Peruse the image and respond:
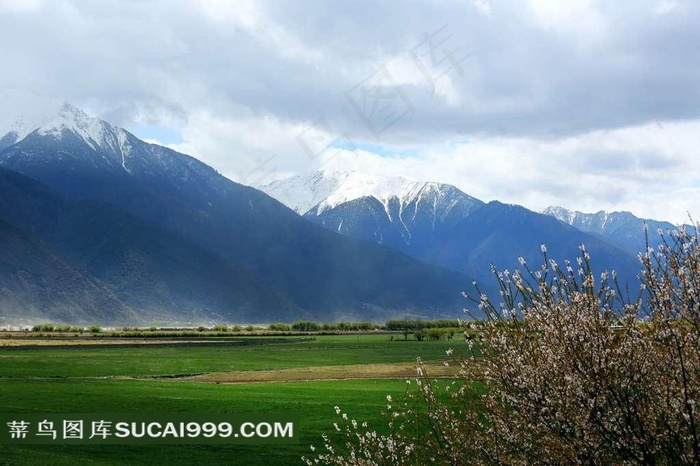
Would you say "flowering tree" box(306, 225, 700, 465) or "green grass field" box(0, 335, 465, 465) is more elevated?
"green grass field" box(0, 335, 465, 465)

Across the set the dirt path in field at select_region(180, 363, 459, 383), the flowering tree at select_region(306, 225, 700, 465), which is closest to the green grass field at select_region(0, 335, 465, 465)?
the dirt path in field at select_region(180, 363, 459, 383)

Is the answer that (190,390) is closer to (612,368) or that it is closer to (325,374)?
(325,374)

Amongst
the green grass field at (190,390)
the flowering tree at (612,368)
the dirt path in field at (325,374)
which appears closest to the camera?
the flowering tree at (612,368)

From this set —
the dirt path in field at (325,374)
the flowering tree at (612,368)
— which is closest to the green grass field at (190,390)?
the dirt path in field at (325,374)

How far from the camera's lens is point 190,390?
54594mm

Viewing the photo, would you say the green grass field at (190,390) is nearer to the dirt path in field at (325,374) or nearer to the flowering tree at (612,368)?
the dirt path in field at (325,374)

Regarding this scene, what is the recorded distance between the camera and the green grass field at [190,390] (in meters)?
31.0

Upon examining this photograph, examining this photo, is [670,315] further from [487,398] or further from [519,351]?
[487,398]

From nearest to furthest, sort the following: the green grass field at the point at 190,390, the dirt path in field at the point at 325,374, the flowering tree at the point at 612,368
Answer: the flowering tree at the point at 612,368 < the green grass field at the point at 190,390 < the dirt path in field at the point at 325,374

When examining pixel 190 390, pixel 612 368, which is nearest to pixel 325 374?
pixel 190 390

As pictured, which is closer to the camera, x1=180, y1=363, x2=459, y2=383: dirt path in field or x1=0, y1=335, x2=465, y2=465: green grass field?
x1=0, y1=335, x2=465, y2=465: green grass field

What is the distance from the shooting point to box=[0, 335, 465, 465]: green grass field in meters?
31.0

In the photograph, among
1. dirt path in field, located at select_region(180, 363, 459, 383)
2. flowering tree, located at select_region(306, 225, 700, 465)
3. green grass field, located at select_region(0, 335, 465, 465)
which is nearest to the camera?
flowering tree, located at select_region(306, 225, 700, 465)

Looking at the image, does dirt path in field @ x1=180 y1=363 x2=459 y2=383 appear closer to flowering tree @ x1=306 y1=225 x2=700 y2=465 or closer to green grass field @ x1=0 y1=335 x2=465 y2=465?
green grass field @ x1=0 y1=335 x2=465 y2=465
